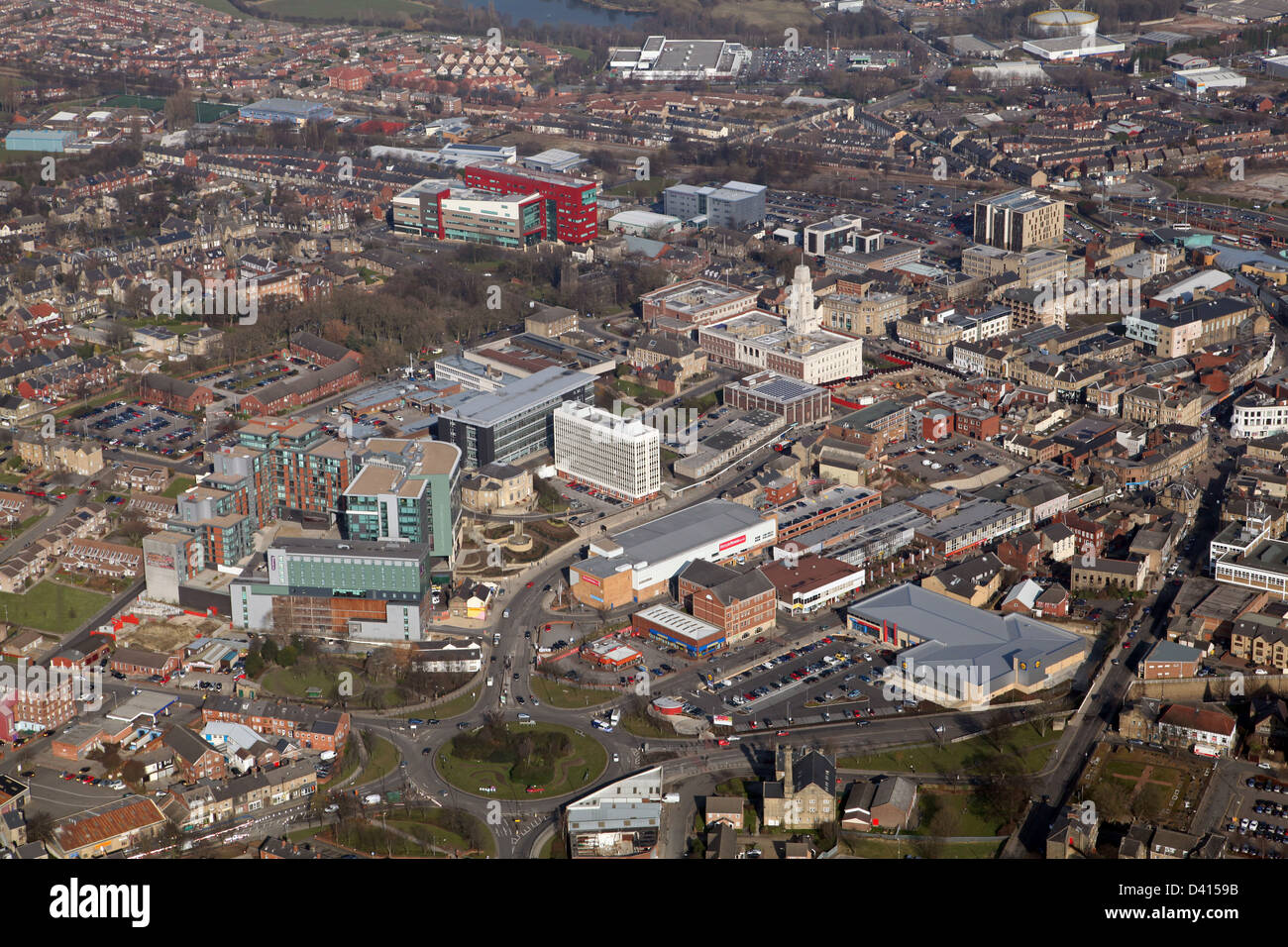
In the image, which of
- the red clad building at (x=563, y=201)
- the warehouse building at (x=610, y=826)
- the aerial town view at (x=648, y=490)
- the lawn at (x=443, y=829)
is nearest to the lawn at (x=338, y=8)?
the aerial town view at (x=648, y=490)

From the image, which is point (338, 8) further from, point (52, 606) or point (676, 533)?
point (676, 533)

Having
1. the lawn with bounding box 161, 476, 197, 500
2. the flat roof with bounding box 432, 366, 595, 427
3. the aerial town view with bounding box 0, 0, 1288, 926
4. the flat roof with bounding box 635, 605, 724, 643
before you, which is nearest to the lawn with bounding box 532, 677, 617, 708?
the aerial town view with bounding box 0, 0, 1288, 926

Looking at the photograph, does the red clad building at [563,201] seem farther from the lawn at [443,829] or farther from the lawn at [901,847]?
the lawn at [901,847]

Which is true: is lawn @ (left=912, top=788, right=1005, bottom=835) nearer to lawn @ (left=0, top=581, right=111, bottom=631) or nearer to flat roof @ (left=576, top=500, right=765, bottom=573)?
flat roof @ (left=576, top=500, right=765, bottom=573)

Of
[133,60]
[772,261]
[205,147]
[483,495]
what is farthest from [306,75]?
[483,495]

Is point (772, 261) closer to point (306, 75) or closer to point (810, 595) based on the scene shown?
point (810, 595)

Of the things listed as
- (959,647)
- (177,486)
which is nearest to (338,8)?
(177,486)
